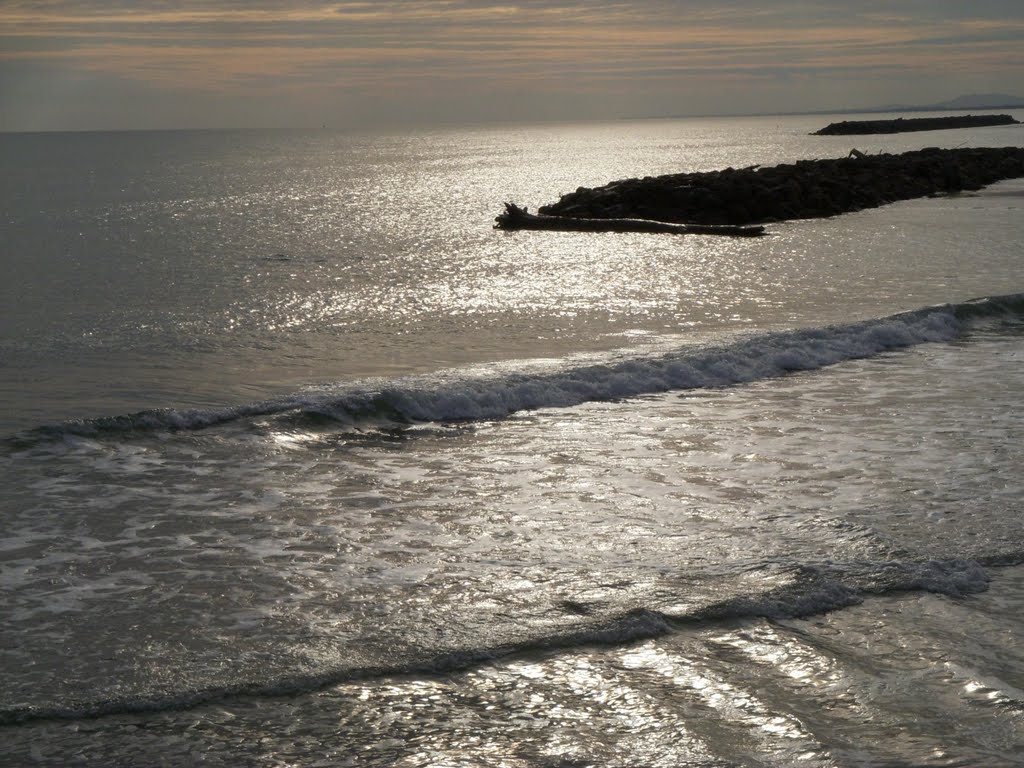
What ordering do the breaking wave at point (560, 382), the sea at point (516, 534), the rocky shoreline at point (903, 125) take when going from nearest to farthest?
the sea at point (516, 534)
the breaking wave at point (560, 382)
the rocky shoreline at point (903, 125)

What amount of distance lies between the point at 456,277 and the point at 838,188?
23.1m

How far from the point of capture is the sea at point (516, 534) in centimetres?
524

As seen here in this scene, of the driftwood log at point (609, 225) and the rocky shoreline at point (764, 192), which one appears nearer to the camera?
the driftwood log at point (609, 225)

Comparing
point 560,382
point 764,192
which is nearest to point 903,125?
point 764,192

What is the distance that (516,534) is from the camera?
7.93m

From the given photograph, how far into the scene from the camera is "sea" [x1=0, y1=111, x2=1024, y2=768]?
5242mm

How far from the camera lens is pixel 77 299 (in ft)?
72.8

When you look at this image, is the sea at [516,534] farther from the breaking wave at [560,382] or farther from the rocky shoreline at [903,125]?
the rocky shoreline at [903,125]

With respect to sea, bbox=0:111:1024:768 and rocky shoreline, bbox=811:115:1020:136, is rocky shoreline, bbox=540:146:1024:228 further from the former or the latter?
rocky shoreline, bbox=811:115:1020:136

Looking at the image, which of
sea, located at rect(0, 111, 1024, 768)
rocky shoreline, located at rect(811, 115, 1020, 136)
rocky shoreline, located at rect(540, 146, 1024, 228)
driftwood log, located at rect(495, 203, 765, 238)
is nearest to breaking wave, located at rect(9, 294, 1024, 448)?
sea, located at rect(0, 111, 1024, 768)

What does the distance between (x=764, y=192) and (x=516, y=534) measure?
34.3m

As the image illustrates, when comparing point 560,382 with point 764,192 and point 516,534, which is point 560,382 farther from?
point 764,192

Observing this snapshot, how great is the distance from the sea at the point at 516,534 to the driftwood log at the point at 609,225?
45.4ft

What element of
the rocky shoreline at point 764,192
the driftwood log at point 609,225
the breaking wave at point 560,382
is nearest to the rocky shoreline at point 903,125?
the rocky shoreline at point 764,192
